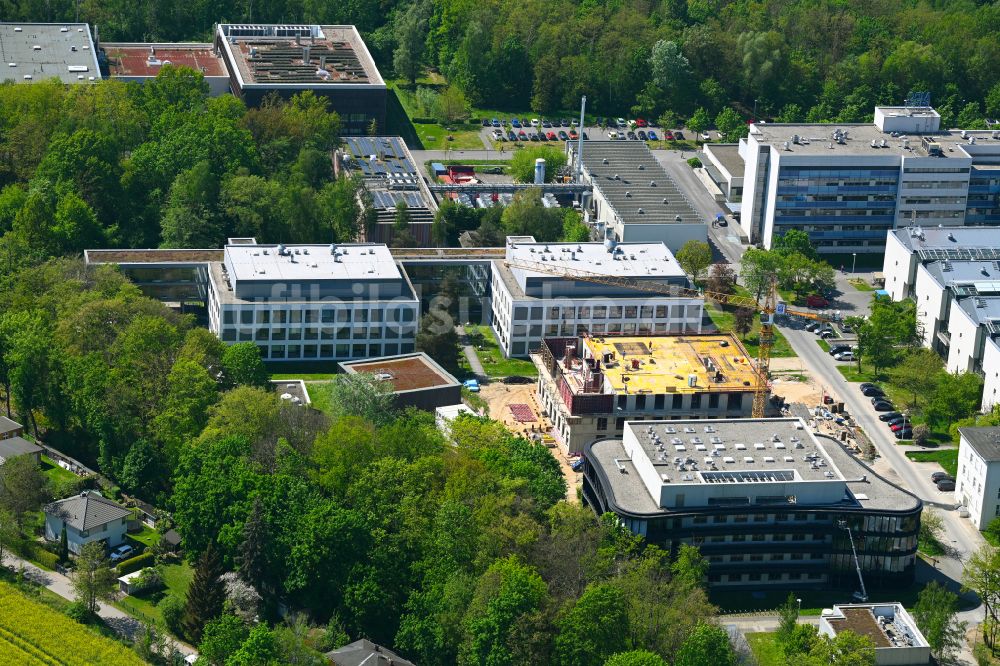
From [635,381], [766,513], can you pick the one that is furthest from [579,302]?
[766,513]

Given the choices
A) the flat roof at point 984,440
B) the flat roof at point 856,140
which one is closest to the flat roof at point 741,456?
the flat roof at point 984,440

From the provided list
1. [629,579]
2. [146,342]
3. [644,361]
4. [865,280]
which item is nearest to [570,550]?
[629,579]

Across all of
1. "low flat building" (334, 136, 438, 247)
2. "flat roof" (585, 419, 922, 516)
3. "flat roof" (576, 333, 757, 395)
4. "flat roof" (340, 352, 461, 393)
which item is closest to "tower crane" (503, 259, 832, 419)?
"flat roof" (576, 333, 757, 395)

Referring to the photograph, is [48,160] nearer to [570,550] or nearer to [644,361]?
[644,361]

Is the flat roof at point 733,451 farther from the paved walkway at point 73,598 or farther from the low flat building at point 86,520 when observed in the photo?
the low flat building at point 86,520

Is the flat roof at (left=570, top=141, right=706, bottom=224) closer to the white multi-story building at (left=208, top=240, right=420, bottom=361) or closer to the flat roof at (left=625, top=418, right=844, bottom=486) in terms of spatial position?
the white multi-story building at (left=208, top=240, right=420, bottom=361)

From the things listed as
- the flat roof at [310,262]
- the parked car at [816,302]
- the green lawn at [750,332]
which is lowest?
the green lawn at [750,332]
